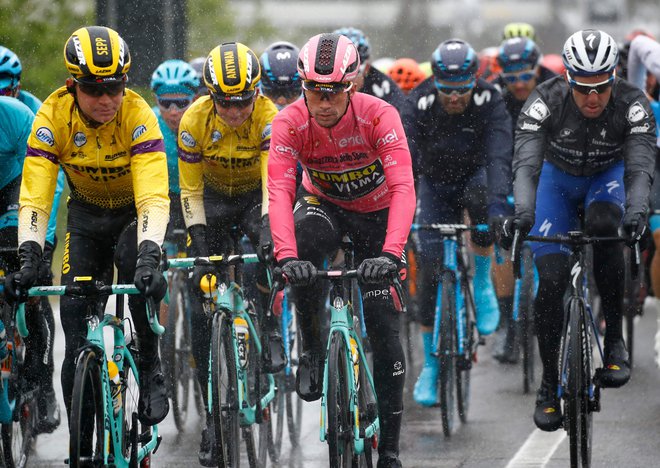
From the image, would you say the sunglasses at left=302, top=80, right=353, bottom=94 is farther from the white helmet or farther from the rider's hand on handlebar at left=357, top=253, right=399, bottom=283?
the white helmet

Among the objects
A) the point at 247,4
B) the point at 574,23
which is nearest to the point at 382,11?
the point at 574,23

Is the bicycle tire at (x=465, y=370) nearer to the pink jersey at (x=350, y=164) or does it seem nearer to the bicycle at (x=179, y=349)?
the bicycle at (x=179, y=349)

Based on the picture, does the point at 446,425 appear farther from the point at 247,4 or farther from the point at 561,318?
the point at 247,4

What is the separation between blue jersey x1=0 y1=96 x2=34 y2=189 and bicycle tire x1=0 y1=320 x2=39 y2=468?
3.12 feet

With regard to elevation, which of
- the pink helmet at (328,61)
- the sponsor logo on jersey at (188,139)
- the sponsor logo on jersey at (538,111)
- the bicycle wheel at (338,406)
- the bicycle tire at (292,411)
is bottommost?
the bicycle tire at (292,411)

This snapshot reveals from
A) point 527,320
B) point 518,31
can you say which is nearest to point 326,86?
point 527,320

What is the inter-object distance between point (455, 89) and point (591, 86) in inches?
84.6

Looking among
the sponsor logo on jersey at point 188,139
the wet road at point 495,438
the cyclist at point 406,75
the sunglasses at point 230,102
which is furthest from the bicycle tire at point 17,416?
the cyclist at point 406,75

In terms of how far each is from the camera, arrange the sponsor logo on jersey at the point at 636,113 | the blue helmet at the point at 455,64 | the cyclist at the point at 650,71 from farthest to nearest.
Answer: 1. the cyclist at the point at 650,71
2. the blue helmet at the point at 455,64
3. the sponsor logo on jersey at the point at 636,113

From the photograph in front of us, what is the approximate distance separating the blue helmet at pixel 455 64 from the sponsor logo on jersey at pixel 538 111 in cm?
174

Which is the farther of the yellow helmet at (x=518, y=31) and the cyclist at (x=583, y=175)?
the yellow helmet at (x=518, y=31)

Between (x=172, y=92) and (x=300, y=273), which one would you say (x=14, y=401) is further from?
(x=172, y=92)

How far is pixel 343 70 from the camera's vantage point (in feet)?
21.8

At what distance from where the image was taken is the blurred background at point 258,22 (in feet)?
41.0
